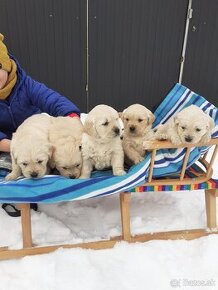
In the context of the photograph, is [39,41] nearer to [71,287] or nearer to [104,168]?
[104,168]

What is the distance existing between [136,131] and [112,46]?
9.47 ft

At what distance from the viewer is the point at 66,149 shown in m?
2.39

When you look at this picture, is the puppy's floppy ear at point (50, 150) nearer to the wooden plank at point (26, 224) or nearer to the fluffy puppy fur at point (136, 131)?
the wooden plank at point (26, 224)

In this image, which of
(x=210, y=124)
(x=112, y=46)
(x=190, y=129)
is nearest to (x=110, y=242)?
(x=190, y=129)

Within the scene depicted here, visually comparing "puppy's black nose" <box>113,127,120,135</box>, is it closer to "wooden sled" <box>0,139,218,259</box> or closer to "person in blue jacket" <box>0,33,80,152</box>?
"wooden sled" <box>0,139,218,259</box>

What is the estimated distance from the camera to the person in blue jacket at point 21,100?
115 inches

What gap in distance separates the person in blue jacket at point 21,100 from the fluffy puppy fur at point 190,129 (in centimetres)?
100

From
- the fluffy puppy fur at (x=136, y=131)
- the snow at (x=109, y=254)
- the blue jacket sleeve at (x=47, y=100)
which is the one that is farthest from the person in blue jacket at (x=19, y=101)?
the fluffy puppy fur at (x=136, y=131)

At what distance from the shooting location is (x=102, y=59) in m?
5.12

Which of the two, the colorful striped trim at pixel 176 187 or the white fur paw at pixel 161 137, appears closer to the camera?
the white fur paw at pixel 161 137

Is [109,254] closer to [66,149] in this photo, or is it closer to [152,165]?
[152,165]

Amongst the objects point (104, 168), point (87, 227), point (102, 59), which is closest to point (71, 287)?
point (87, 227)

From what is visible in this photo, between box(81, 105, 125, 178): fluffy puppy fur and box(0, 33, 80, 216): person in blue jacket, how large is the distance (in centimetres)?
64

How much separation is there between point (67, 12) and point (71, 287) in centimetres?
391
